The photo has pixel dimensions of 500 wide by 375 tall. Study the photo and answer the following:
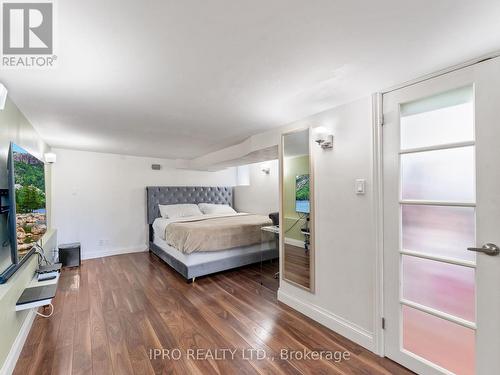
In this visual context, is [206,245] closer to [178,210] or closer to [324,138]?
[178,210]

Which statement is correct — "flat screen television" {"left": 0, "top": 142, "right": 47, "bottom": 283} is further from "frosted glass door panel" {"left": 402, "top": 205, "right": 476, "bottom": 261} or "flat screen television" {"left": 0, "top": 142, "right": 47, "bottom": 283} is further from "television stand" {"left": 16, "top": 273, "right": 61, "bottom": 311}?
"frosted glass door panel" {"left": 402, "top": 205, "right": 476, "bottom": 261}

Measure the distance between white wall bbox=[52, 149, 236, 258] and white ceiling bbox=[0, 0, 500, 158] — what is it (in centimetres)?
229

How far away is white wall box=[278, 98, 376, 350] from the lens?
77.4 inches

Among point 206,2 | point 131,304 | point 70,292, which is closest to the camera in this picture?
point 206,2

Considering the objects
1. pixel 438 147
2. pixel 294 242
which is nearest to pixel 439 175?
pixel 438 147

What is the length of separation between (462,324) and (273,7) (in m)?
2.13

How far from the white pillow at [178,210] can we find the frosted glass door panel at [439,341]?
4208 millimetres

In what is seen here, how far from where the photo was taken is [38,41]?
1.24 m

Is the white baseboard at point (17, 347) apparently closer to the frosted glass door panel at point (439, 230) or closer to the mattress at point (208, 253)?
the mattress at point (208, 253)

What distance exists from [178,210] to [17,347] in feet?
10.9

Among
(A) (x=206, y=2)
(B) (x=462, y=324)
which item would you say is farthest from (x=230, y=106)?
(B) (x=462, y=324)

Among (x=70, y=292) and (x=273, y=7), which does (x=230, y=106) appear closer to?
(x=273, y=7)

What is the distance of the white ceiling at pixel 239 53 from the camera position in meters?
1.03

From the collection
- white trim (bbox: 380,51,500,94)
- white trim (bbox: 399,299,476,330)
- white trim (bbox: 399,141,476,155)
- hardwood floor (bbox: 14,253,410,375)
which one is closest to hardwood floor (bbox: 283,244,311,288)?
hardwood floor (bbox: 14,253,410,375)
